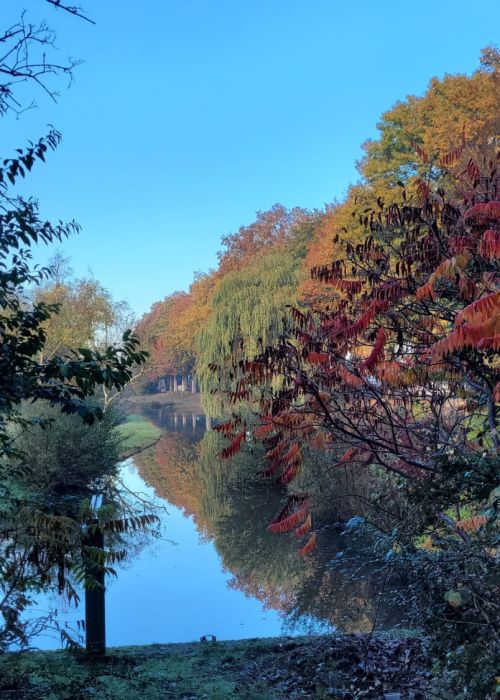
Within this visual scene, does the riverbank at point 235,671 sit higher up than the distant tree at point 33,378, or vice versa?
the distant tree at point 33,378

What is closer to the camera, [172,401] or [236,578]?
[236,578]

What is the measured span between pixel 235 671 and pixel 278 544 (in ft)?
21.7

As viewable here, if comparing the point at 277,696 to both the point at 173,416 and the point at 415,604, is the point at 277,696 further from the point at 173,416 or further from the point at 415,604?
the point at 173,416

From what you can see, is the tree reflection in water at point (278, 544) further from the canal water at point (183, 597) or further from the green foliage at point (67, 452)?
the green foliage at point (67, 452)

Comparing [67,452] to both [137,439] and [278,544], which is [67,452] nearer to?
[278,544]

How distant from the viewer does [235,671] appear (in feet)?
14.4

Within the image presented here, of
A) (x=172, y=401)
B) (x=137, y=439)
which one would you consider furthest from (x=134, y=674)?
(x=172, y=401)

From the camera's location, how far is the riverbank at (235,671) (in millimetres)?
3482

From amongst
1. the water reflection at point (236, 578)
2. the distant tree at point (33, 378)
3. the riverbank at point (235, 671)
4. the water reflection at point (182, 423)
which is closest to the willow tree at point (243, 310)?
the water reflection at point (236, 578)

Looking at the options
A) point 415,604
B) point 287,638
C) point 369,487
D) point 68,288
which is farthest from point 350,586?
point 68,288

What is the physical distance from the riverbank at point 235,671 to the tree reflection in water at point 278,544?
17.3 inches

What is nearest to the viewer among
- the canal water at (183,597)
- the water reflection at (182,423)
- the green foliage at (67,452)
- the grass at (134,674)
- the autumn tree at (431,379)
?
the autumn tree at (431,379)

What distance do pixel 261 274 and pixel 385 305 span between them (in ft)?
70.3

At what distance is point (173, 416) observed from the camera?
163 ft
